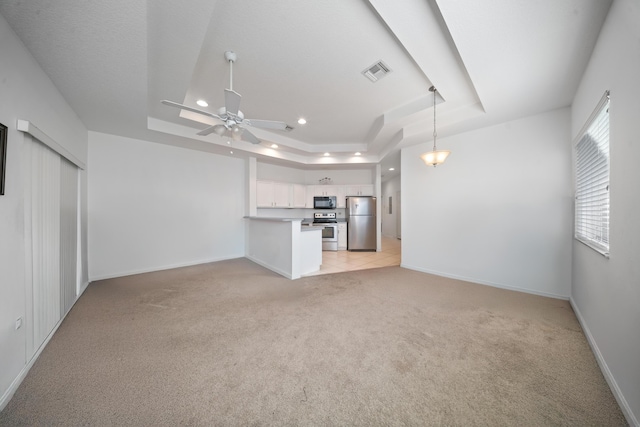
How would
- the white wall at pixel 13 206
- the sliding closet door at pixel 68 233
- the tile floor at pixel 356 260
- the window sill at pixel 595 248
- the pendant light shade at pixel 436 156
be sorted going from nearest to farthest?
the white wall at pixel 13 206, the window sill at pixel 595 248, the sliding closet door at pixel 68 233, the pendant light shade at pixel 436 156, the tile floor at pixel 356 260

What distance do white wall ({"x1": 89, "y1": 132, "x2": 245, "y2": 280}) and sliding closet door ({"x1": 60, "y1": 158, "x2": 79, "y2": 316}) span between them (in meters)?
0.82

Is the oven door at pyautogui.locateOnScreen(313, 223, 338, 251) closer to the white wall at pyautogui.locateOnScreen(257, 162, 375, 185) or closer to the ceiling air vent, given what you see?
the white wall at pyautogui.locateOnScreen(257, 162, 375, 185)

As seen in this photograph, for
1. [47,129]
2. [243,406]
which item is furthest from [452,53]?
[47,129]

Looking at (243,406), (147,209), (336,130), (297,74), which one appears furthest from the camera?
(336,130)

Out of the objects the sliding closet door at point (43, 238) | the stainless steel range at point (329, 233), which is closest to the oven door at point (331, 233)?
the stainless steel range at point (329, 233)

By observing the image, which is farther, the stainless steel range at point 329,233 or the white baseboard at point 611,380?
the stainless steel range at point 329,233

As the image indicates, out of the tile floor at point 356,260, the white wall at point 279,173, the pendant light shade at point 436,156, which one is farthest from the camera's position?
the white wall at point 279,173

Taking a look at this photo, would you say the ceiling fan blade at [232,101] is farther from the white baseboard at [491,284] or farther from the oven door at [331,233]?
the oven door at [331,233]

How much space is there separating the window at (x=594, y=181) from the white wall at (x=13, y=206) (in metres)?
4.42

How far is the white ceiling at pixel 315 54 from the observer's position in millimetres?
1570

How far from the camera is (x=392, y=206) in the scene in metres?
9.29

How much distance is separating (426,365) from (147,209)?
5.07 meters

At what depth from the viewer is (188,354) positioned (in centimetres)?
178

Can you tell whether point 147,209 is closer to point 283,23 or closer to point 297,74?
point 297,74
